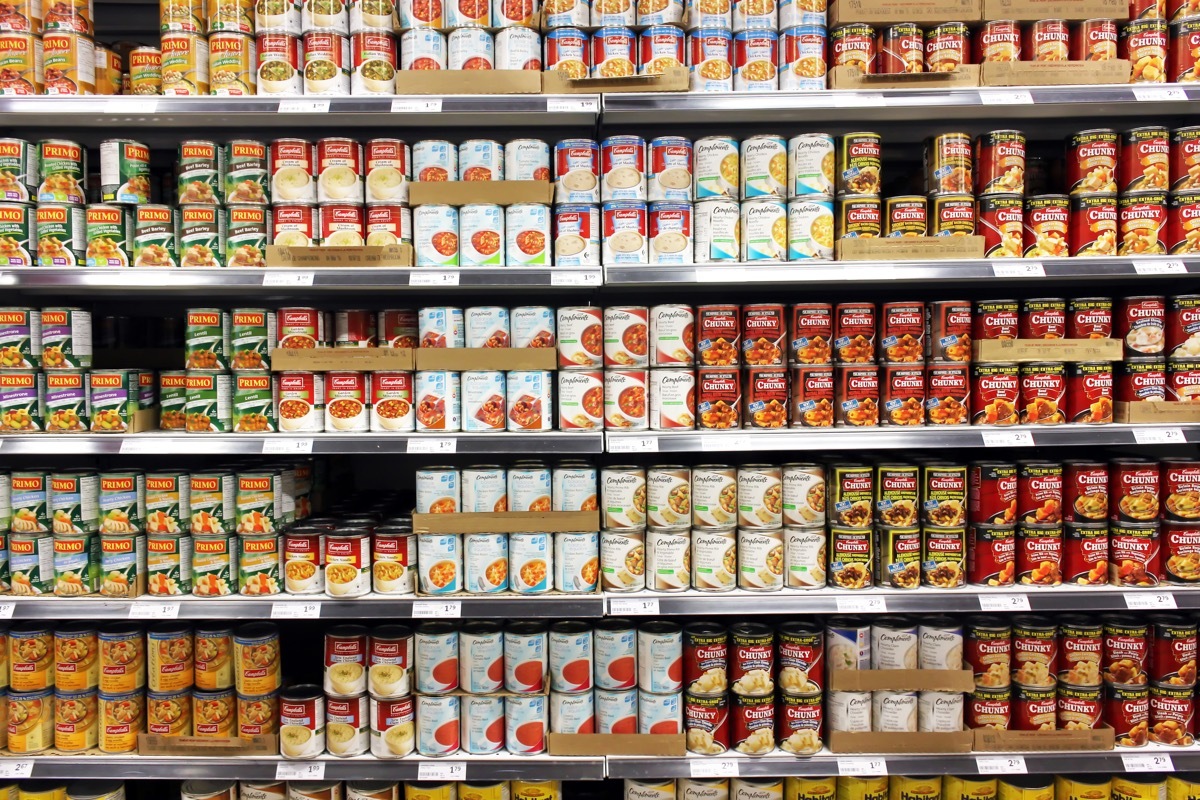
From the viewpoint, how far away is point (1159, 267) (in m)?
2.03

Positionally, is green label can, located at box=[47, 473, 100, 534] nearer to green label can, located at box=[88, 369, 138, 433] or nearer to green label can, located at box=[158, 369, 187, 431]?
green label can, located at box=[88, 369, 138, 433]

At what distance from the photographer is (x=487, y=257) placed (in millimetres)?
2090

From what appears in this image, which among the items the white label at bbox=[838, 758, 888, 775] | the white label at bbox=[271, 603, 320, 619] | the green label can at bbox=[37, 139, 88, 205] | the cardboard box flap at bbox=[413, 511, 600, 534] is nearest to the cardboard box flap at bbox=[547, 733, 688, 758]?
the white label at bbox=[838, 758, 888, 775]

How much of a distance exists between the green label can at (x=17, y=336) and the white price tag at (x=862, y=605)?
2.42 m

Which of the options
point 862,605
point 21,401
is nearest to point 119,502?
point 21,401

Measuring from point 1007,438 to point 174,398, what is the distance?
2403 mm

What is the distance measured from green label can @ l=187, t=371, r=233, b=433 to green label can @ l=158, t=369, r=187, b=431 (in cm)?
7

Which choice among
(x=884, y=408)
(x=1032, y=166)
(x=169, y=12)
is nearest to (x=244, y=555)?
(x=169, y=12)

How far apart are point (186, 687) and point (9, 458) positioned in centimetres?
128

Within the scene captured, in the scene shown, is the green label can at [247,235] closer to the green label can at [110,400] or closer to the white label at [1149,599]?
the green label can at [110,400]

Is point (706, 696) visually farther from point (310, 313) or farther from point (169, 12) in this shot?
point (169, 12)

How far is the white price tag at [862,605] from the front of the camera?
204 cm

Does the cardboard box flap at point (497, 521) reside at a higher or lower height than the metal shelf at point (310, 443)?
lower

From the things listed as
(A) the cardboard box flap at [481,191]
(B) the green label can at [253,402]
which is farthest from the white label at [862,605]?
(B) the green label can at [253,402]
